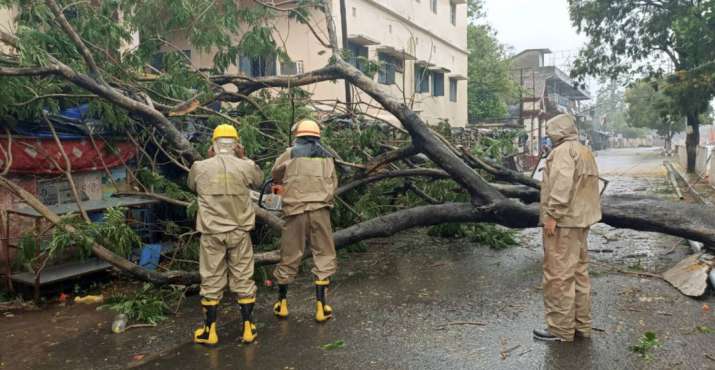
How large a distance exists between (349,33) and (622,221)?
11159mm

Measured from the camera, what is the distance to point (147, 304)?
15.9 ft

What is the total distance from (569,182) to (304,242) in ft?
7.34

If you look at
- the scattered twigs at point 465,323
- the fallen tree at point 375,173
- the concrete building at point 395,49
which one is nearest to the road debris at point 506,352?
the scattered twigs at point 465,323

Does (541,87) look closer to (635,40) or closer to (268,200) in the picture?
(635,40)

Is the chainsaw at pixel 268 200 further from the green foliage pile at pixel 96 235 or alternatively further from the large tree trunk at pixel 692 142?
the large tree trunk at pixel 692 142

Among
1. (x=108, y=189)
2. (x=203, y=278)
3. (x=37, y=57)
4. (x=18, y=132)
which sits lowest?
(x=203, y=278)

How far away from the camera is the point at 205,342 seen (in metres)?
4.18

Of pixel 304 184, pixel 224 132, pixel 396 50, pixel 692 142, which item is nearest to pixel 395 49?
pixel 396 50

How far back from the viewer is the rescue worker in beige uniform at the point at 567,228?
397 cm

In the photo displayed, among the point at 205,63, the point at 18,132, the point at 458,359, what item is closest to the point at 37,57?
the point at 18,132

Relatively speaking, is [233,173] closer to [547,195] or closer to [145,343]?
[145,343]

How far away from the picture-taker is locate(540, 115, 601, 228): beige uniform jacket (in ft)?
12.9

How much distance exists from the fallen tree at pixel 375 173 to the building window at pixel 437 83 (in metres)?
15.6

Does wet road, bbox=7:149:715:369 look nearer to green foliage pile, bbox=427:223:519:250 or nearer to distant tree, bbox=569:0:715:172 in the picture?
green foliage pile, bbox=427:223:519:250
